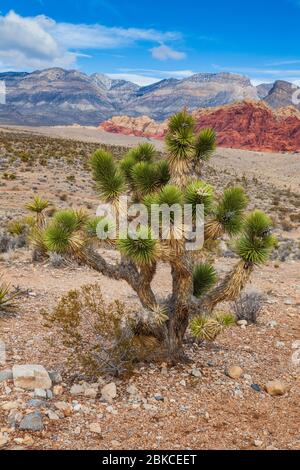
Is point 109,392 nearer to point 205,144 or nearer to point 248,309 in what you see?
point 205,144

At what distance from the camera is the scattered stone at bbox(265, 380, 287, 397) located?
550cm

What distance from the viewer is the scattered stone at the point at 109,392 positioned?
506 cm

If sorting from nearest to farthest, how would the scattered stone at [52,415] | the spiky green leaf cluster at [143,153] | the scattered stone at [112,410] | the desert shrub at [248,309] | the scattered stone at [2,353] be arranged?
the scattered stone at [52,415]
the scattered stone at [112,410]
the scattered stone at [2,353]
the spiky green leaf cluster at [143,153]
the desert shrub at [248,309]

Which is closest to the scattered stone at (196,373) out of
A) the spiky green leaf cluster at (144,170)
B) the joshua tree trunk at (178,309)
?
the joshua tree trunk at (178,309)

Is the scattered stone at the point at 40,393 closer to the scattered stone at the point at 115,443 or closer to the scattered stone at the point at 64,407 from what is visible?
the scattered stone at the point at 64,407

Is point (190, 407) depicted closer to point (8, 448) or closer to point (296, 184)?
point (8, 448)

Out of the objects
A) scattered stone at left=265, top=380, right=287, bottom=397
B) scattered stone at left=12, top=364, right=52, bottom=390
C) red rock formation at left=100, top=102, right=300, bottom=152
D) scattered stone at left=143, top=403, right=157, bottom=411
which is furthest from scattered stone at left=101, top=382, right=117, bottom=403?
red rock formation at left=100, top=102, right=300, bottom=152

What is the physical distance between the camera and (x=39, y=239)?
247 inches

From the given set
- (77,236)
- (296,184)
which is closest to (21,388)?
(77,236)

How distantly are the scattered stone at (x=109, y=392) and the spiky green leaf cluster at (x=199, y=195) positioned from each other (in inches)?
87.4

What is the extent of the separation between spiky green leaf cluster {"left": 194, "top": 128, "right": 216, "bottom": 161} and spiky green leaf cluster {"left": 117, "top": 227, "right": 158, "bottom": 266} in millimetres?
1359

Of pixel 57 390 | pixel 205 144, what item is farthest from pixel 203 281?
pixel 57 390

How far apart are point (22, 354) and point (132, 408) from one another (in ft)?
6.17

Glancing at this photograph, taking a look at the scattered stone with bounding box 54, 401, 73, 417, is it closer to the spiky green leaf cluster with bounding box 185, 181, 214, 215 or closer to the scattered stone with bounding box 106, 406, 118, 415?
the scattered stone with bounding box 106, 406, 118, 415
